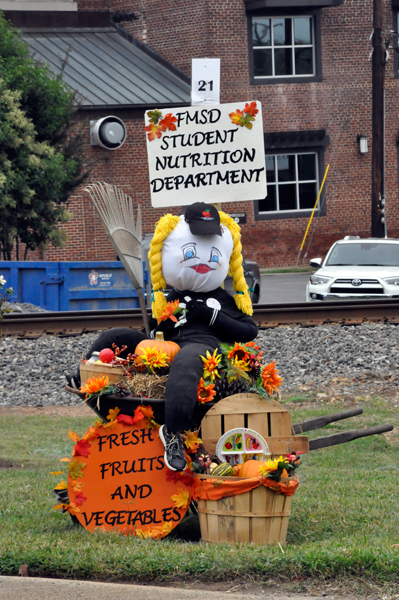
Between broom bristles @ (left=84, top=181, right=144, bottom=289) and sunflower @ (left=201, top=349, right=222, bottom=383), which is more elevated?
broom bristles @ (left=84, top=181, right=144, bottom=289)

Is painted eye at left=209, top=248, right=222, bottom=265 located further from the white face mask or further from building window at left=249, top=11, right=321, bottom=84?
building window at left=249, top=11, right=321, bottom=84

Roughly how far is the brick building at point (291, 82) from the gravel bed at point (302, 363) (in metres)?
16.0

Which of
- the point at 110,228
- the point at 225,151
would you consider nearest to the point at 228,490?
the point at 110,228

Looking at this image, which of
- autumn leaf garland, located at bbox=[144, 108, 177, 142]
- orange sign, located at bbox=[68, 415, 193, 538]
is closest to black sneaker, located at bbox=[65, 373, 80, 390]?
orange sign, located at bbox=[68, 415, 193, 538]

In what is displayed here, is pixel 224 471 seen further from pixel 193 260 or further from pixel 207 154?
pixel 207 154

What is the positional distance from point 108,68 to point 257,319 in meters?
17.3

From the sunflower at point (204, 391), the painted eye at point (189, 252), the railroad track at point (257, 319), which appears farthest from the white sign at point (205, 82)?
the railroad track at point (257, 319)

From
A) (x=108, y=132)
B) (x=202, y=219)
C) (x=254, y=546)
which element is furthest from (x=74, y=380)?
(x=108, y=132)

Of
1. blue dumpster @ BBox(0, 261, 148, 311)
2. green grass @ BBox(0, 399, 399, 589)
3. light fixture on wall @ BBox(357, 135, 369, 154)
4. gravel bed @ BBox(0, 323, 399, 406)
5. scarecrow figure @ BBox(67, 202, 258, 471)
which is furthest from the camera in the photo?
light fixture on wall @ BBox(357, 135, 369, 154)

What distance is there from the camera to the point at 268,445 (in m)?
4.38

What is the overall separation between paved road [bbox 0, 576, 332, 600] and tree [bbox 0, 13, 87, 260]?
14034 mm

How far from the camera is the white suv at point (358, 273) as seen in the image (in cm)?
1400

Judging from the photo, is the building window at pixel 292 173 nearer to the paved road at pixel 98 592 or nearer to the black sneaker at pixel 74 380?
the black sneaker at pixel 74 380

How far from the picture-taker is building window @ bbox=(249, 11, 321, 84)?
90.5 feet
